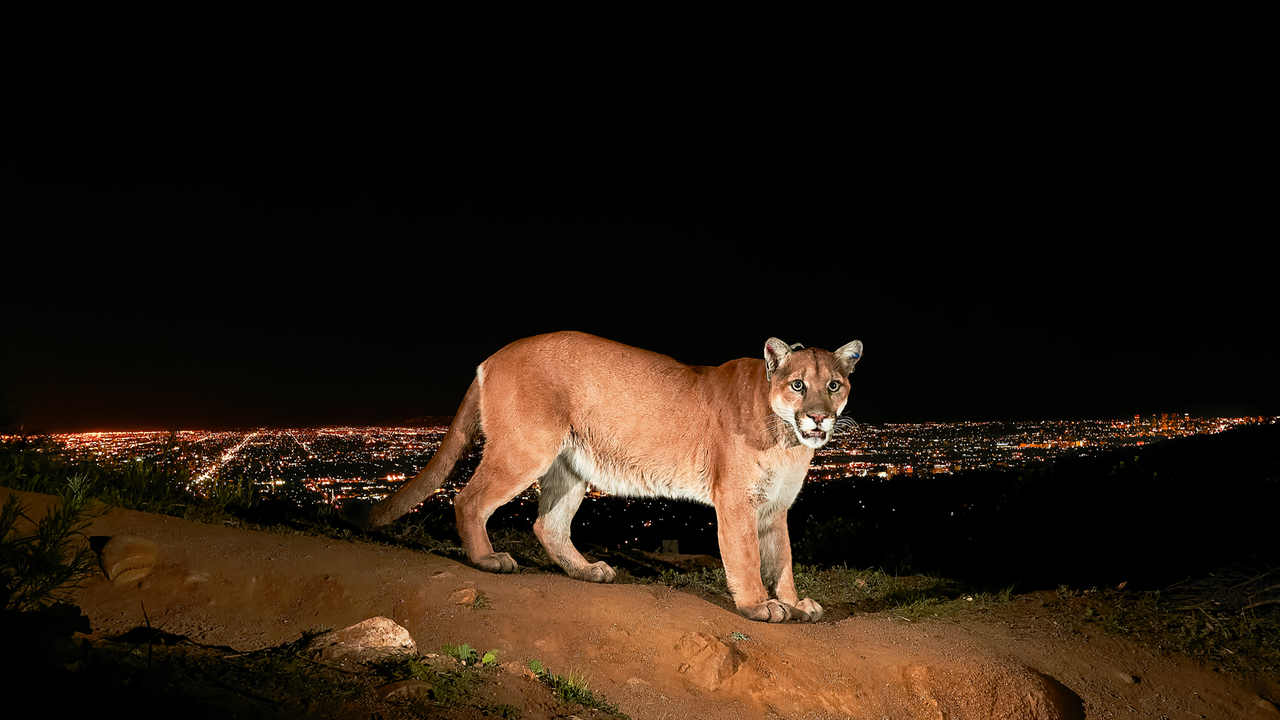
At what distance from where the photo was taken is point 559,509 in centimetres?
806

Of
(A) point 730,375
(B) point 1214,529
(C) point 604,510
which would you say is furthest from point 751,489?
(C) point 604,510

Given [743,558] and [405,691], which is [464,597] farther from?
[743,558]

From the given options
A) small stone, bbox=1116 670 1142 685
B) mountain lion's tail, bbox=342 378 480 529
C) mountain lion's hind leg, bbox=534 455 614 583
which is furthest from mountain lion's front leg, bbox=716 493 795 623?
mountain lion's tail, bbox=342 378 480 529

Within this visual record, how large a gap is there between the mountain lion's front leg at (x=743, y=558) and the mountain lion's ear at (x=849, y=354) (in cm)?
147

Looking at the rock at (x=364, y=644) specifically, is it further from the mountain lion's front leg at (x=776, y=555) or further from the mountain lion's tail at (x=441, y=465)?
the mountain lion's front leg at (x=776, y=555)

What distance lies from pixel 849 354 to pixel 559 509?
3.28 m

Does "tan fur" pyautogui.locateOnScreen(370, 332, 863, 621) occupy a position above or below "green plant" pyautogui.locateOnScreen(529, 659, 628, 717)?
above

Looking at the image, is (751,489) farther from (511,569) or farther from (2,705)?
(2,705)

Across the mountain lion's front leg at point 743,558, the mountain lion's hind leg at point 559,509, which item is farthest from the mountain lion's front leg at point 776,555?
the mountain lion's hind leg at point 559,509

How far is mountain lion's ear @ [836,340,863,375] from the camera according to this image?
6.97 meters

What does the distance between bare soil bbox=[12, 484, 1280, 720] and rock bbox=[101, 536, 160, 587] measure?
6cm

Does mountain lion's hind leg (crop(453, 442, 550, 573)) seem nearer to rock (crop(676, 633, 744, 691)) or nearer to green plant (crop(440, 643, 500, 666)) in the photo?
rock (crop(676, 633, 744, 691))

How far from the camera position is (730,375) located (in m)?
7.54

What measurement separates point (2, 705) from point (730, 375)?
592 cm
